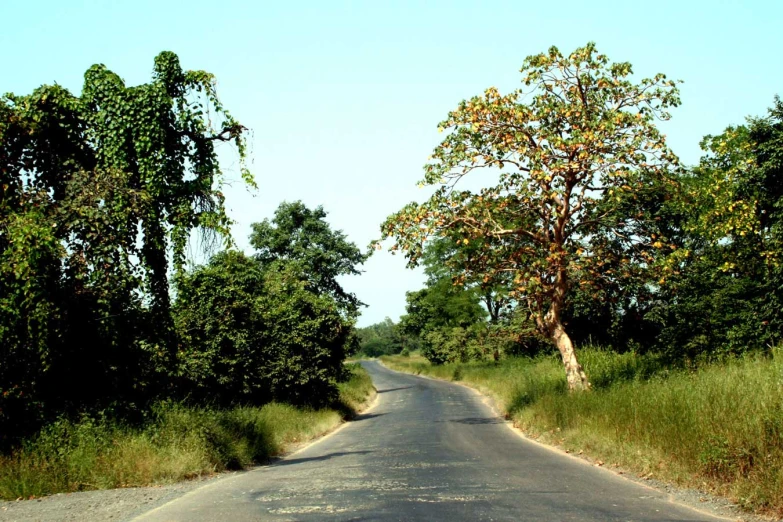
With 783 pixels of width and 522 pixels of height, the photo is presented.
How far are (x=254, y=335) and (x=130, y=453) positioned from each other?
30.2 ft

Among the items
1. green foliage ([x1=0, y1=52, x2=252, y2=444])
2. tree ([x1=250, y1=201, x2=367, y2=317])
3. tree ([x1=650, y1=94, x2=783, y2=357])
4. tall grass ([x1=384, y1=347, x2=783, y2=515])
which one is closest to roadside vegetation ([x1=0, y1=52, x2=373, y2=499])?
green foliage ([x1=0, y1=52, x2=252, y2=444])

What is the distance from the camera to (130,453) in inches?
503

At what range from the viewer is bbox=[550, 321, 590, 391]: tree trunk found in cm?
2101

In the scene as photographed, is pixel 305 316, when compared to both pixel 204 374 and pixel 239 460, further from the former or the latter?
pixel 239 460

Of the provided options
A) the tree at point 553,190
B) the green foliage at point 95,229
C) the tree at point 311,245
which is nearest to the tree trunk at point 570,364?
the tree at point 553,190

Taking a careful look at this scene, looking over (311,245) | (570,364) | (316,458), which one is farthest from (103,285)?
(311,245)

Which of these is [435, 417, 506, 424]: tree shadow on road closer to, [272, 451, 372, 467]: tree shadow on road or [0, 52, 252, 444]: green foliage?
[272, 451, 372, 467]: tree shadow on road

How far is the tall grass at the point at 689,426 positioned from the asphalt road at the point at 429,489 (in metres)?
0.74

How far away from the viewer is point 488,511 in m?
8.46

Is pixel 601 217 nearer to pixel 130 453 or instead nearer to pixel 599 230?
pixel 599 230

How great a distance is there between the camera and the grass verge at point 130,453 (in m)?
11.8

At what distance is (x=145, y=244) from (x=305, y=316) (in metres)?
14.2

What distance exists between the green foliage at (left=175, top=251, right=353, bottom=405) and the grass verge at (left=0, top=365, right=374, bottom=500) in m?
2.35

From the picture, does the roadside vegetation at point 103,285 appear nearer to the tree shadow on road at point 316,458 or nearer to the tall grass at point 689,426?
the tree shadow on road at point 316,458
